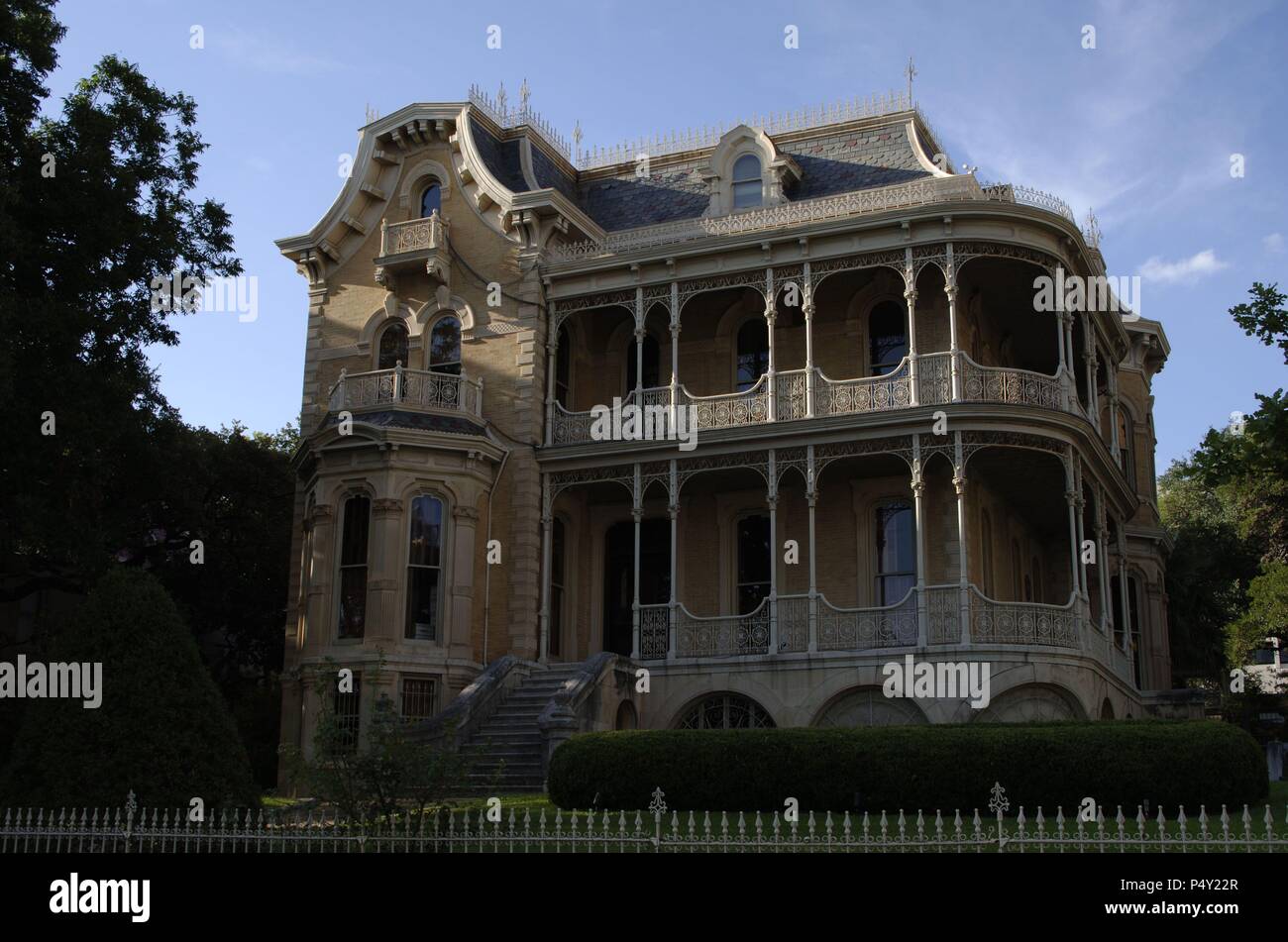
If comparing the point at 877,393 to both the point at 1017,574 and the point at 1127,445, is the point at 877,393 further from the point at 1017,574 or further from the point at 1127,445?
the point at 1127,445

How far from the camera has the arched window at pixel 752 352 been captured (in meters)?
26.9

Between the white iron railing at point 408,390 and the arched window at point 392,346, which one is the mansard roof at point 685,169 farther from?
the white iron railing at point 408,390

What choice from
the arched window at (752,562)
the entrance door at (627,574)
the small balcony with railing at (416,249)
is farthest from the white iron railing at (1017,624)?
the small balcony with railing at (416,249)

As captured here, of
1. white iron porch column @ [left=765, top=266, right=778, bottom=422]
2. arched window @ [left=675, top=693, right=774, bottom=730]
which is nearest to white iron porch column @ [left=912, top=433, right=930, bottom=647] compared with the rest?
white iron porch column @ [left=765, top=266, right=778, bottom=422]

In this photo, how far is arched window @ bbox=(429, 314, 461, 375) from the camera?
88.3 ft

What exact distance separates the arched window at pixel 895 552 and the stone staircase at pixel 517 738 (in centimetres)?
590

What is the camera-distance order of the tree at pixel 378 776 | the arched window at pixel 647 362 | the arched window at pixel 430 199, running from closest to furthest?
1. the tree at pixel 378 776
2. the arched window at pixel 647 362
3. the arched window at pixel 430 199

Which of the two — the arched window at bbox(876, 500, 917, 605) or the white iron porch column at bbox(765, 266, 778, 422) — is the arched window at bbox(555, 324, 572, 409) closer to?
the white iron porch column at bbox(765, 266, 778, 422)

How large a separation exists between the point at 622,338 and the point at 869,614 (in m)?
8.70

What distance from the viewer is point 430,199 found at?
2812 centimetres

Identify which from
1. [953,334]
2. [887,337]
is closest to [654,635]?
[887,337]

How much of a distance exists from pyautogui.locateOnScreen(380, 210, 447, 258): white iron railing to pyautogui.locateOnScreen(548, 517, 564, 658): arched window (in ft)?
19.7
